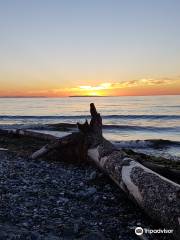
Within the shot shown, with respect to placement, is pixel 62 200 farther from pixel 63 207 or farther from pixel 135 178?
pixel 135 178

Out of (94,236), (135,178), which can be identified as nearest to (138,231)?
(94,236)

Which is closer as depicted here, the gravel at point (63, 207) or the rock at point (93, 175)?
the gravel at point (63, 207)

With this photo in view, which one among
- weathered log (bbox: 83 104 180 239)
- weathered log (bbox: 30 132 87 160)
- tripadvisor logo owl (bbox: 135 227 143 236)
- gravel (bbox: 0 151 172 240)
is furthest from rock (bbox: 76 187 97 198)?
weathered log (bbox: 30 132 87 160)

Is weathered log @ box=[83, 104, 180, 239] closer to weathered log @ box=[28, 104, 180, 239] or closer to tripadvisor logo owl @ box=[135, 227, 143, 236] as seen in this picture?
weathered log @ box=[28, 104, 180, 239]

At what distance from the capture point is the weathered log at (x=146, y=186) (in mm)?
5551

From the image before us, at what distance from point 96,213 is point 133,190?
2.83 feet

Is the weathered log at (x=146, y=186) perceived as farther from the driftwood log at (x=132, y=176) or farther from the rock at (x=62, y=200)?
the rock at (x=62, y=200)

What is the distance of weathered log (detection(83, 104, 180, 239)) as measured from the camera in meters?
5.55

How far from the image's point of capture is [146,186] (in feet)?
21.5

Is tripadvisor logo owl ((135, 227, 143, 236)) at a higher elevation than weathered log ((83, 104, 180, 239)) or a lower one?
lower

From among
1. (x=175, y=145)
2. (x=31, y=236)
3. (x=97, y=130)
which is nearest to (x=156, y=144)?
(x=175, y=145)

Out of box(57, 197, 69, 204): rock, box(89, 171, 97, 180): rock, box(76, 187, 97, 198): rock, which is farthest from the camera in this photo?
box(89, 171, 97, 180): rock

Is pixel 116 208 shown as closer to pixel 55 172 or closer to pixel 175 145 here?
pixel 55 172

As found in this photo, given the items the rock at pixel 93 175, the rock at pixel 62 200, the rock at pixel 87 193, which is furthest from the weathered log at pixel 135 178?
the rock at pixel 62 200
